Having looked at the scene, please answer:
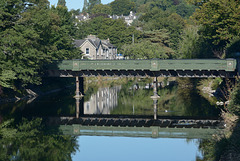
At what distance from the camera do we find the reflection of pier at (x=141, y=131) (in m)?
33.0

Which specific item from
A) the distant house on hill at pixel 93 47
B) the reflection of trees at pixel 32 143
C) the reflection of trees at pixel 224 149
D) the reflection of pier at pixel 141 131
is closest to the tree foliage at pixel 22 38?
the reflection of trees at pixel 32 143

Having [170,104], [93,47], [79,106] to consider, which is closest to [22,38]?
[79,106]

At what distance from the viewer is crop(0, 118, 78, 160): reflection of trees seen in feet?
85.7

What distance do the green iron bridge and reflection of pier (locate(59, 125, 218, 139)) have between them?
19.0 m

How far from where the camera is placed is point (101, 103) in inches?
2115

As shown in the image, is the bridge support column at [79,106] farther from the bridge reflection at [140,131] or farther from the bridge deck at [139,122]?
the bridge reflection at [140,131]

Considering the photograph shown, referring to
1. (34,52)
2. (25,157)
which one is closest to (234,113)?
(25,157)

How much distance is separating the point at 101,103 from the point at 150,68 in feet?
27.2

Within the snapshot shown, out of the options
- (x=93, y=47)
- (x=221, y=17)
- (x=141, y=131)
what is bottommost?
(x=141, y=131)

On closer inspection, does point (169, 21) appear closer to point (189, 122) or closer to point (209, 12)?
point (209, 12)

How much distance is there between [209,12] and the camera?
58125mm

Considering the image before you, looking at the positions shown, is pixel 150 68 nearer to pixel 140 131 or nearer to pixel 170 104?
pixel 170 104

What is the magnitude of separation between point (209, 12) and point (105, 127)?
29593mm

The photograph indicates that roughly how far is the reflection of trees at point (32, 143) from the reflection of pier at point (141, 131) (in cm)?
222
